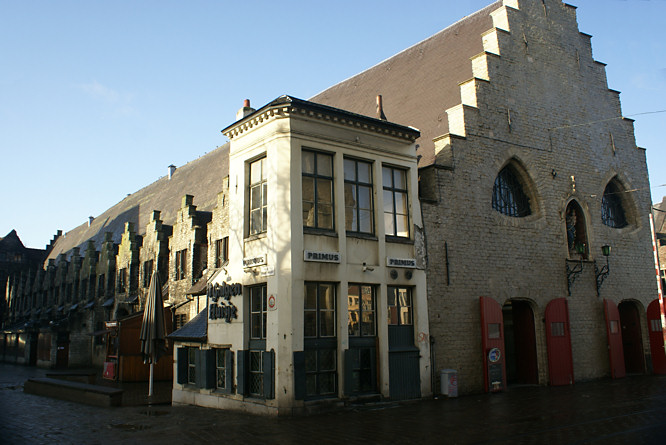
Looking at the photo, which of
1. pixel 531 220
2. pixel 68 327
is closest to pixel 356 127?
pixel 531 220

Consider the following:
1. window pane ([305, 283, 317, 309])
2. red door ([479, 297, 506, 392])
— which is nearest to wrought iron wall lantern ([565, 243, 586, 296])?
red door ([479, 297, 506, 392])

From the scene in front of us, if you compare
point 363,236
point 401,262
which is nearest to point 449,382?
point 401,262

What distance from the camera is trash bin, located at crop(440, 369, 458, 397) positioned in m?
14.4

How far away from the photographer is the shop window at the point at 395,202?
1465 cm

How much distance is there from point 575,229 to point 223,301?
1299 centimetres

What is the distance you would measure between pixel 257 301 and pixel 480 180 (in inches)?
319

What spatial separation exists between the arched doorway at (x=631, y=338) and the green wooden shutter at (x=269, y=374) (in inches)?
587

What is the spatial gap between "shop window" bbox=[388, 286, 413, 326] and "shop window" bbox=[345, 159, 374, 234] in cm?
178

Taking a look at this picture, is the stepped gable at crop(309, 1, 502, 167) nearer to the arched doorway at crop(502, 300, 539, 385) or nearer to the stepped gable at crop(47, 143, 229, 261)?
the arched doorway at crop(502, 300, 539, 385)

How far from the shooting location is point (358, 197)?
46.3ft

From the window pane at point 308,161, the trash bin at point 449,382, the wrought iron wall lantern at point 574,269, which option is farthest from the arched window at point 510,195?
the window pane at point 308,161

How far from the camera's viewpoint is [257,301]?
13.3m

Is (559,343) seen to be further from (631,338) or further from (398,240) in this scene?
(398,240)

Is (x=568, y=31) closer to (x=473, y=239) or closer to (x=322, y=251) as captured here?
(x=473, y=239)
